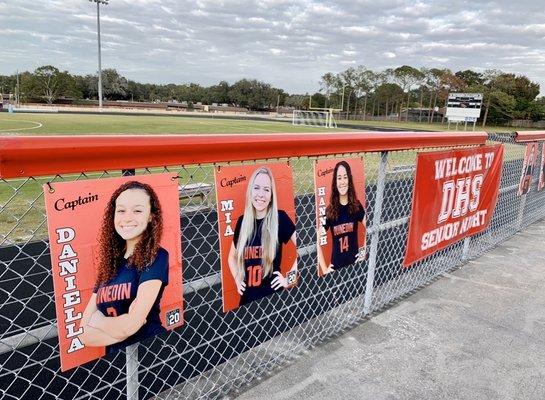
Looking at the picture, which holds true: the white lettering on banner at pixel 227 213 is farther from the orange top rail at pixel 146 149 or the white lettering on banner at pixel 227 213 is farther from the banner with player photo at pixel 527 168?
the banner with player photo at pixel 527 168

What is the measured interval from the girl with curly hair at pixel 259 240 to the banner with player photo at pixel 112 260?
0.39m

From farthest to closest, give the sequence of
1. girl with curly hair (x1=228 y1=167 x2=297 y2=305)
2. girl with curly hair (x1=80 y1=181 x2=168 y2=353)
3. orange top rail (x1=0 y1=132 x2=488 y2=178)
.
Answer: girl with curly hair (x1=228 y1=167 x2=297 y2=305)
girl with curly hair (x1=80 y1=181 x2=168 y2=353)
orange top rail (x1=0 y1=132 x2=488 y2=178)

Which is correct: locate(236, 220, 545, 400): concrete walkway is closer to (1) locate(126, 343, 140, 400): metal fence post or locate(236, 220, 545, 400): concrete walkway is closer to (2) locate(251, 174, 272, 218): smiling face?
(1) locate(126, 343, 140, 400): metal fence post

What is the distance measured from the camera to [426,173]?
11.3ft

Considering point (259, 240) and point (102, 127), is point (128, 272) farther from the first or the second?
point (102, 127)

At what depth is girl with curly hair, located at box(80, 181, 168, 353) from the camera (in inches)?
62.6

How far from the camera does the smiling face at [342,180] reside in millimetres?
2678

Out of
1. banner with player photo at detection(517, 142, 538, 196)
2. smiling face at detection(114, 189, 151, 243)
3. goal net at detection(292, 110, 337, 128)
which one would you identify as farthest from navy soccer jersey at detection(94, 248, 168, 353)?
goal net at detection(292, 110, 337, 128)

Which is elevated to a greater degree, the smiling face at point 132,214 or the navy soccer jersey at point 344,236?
the smiling face at point 132,214

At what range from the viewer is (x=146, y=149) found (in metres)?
1.64

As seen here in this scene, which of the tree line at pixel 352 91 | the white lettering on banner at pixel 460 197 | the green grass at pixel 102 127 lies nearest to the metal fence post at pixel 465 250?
the white lettering on banner at pixel 460 197

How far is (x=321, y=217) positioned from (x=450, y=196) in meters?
1.75

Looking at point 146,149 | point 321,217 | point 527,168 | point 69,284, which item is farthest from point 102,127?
point 69,284

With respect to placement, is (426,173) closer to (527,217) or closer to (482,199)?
(482,199)
